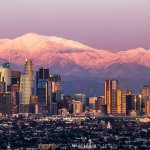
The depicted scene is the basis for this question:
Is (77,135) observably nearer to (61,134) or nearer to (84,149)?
(61,134)

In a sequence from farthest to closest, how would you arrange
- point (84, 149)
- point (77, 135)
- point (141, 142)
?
point (77, 135) → point (141, 142) → point (84, 149)

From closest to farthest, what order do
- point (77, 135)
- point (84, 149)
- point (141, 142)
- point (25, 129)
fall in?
point (84, 149) < point (141, 142) < point (77, 135) < point (25, 129)

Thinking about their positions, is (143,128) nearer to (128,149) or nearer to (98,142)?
(98,142)

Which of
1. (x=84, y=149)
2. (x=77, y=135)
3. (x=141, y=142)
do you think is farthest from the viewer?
(x=77, y=135)

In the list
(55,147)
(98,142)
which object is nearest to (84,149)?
(55,147)

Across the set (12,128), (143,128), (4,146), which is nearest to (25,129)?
(12,128)

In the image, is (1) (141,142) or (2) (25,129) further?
(2) (25,129)

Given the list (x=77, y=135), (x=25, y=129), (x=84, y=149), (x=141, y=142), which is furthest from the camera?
(x=25, y=129)

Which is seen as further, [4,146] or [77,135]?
[77,135]
